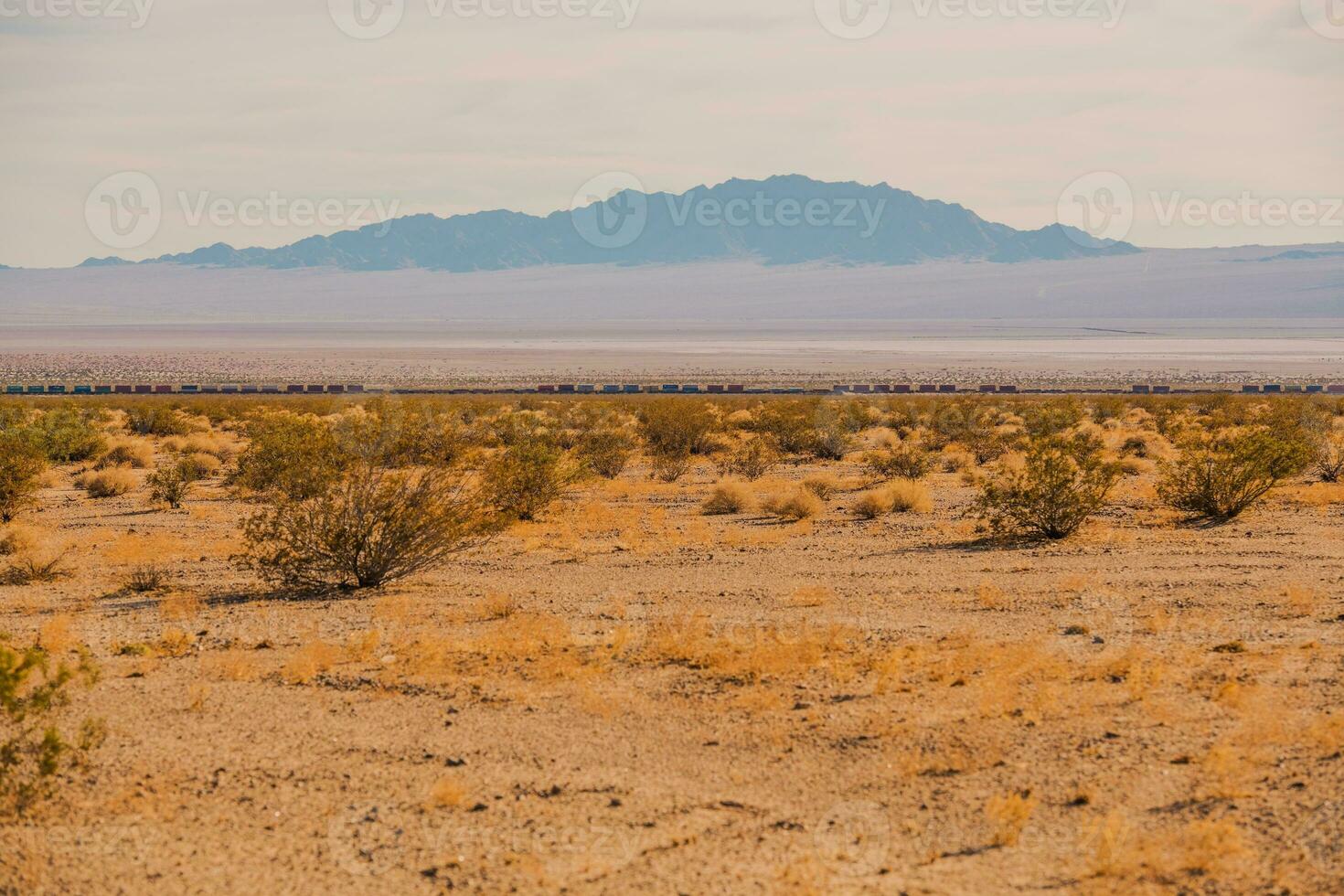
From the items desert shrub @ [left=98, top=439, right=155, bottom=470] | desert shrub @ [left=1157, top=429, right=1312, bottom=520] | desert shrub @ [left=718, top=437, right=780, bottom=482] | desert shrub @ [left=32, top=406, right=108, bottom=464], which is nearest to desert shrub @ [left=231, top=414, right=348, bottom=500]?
desert shrub @ [left=1157, top=429, right=1312, bottom=520]

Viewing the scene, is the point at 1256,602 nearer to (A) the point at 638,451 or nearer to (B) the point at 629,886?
(B) the point at 629,886

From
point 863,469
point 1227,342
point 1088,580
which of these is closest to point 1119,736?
point 1088,580

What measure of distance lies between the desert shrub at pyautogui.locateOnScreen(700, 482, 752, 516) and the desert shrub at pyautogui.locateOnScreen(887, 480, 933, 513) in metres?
2.41

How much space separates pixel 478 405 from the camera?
52969 mm

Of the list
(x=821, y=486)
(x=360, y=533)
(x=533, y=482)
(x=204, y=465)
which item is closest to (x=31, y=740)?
(x=360, y=533)

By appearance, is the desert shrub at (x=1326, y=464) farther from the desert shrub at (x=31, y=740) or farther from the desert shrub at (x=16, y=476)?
the desert shrub at (x=31, y=740)

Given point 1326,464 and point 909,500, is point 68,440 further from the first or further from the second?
point 1326,464

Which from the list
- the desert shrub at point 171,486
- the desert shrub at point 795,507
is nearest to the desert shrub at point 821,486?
the desert shrub at point 795,507

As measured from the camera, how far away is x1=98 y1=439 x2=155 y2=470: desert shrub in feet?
106

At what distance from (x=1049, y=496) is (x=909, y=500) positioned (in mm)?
3608

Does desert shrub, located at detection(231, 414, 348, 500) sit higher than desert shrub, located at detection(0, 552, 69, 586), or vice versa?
desert shrub, located at detection(231, 414, 348, 500)

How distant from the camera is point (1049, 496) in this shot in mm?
19219

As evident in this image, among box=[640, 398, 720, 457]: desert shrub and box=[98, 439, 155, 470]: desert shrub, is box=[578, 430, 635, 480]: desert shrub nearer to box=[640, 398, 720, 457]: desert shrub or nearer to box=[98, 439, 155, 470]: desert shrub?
box=[640, 398, 720, 457]: desert shrub

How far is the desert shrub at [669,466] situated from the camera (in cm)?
2905
